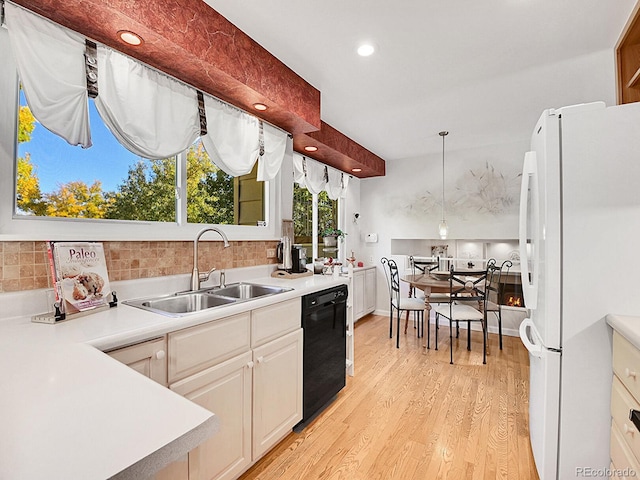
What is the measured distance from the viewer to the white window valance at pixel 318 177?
378 cm

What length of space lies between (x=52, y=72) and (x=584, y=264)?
2511mm

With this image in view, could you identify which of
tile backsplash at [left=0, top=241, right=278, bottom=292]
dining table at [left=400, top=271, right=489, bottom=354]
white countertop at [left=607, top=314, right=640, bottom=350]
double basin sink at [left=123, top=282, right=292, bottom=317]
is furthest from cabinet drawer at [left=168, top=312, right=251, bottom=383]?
dining table at [left=400, top=271, right=489, bottom=354]

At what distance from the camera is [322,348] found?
89.9 inches

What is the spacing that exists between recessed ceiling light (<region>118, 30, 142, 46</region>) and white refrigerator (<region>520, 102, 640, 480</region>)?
1.99 m

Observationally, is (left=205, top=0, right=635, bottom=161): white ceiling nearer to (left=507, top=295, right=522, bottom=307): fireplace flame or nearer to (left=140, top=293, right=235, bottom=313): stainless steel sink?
(left=140, top=293, right=235, bottom=313): stainless steel sink

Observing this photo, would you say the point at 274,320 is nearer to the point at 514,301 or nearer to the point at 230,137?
the point at 230,137

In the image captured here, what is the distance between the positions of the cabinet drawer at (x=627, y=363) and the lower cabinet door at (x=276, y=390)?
153 centimetres

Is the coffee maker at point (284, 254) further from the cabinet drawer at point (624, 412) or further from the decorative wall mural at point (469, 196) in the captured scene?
the decorative wall mural at point (469, 196)

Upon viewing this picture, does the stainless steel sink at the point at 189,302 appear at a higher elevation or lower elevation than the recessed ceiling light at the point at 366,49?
lower

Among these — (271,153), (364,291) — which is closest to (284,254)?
(271,153)

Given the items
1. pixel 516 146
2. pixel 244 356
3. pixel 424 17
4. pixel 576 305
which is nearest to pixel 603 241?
pixel 576 305

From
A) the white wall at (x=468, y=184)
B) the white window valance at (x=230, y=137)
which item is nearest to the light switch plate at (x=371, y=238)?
the white wall at (x=468, y=184)

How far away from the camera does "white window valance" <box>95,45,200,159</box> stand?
64.7 inches

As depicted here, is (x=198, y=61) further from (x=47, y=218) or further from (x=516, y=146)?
(x=516, y=146)
